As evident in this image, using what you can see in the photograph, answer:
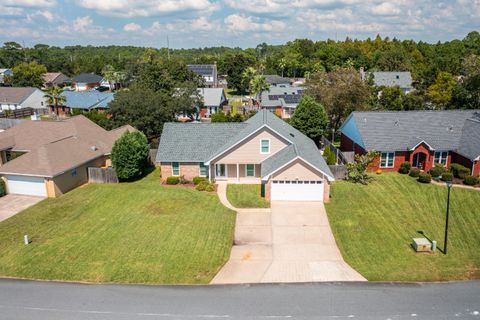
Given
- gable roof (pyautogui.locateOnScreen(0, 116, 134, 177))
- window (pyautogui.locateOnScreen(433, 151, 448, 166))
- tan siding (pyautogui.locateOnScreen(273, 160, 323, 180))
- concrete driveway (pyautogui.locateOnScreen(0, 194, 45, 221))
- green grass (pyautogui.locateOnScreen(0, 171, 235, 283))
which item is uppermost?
gable roof (pyautogui.locateOnScreen(0, 116, 134, 177))

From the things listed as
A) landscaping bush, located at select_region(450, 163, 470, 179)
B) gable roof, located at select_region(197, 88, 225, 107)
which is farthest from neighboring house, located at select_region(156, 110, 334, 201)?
gable roof, located at select_region(197, 88, 225, 107)

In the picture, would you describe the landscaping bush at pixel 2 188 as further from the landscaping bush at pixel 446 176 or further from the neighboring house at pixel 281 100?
the neighboring house at pixel 281 100

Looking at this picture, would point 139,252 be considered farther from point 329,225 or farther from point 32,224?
point 329,225

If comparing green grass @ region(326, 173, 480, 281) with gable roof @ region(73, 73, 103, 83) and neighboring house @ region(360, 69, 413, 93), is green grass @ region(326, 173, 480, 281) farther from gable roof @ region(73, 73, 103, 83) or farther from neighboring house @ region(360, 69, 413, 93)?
gable roof @ region(73, 73, 103, 83)

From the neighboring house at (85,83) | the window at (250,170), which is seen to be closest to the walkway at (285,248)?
the window at (250,170)

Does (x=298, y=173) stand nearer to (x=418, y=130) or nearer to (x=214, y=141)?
(x=214, y=141)
